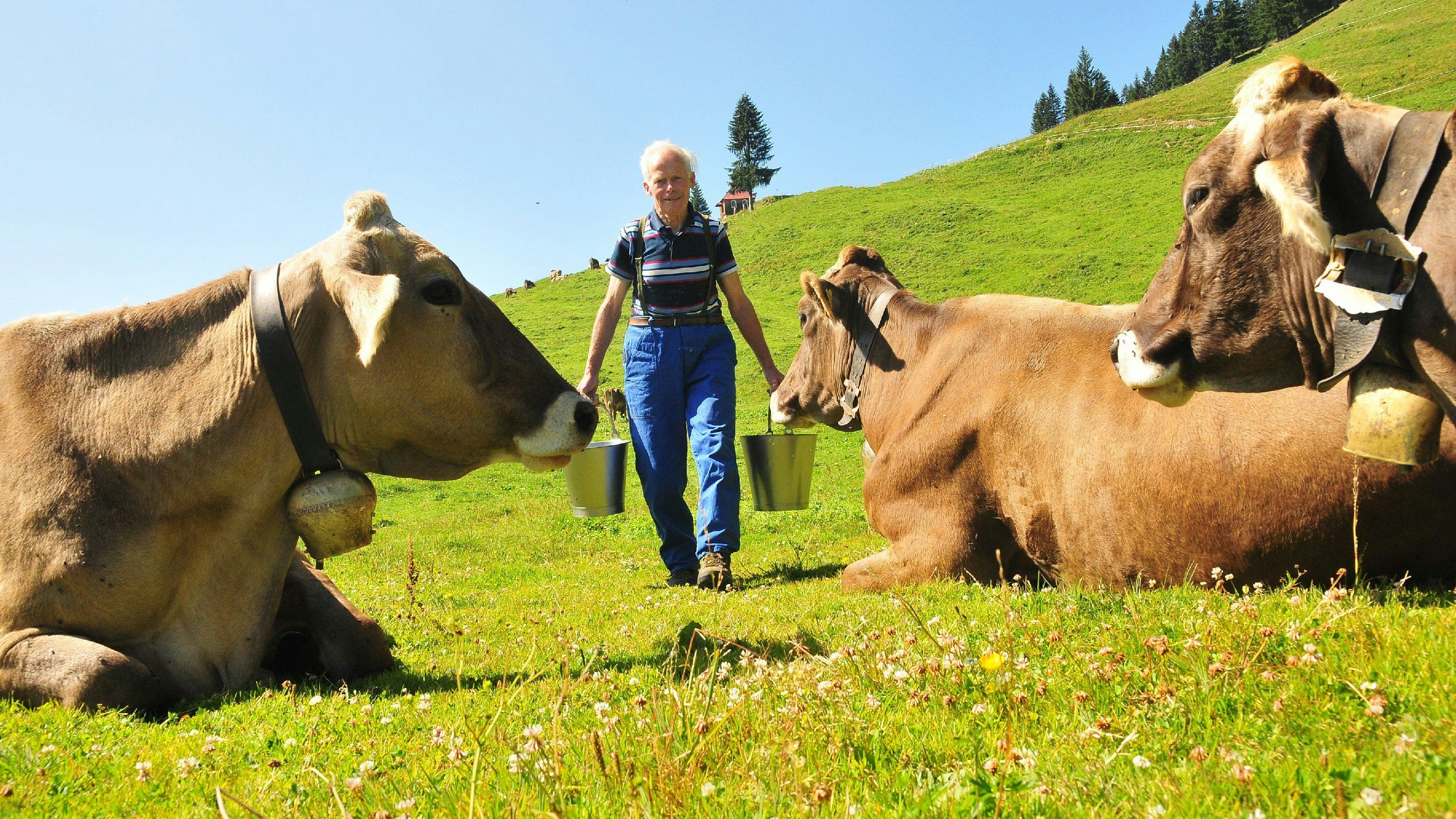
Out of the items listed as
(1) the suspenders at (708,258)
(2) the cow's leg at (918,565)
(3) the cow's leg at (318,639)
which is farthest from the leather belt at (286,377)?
(1) the suspenders at (708,258)

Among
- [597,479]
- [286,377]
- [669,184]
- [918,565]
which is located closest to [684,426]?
[597,479]

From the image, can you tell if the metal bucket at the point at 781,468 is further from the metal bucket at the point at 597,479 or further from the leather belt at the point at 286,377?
the leather belt at the point at 286,377

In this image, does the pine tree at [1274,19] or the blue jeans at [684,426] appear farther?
the pine tree at [1274,19]

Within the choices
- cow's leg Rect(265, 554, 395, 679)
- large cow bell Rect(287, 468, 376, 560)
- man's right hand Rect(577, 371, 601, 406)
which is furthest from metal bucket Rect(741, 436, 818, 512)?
large cow bell Rect(287, 468, 376, 560)

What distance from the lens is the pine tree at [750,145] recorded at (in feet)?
404

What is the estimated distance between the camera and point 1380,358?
3039mm

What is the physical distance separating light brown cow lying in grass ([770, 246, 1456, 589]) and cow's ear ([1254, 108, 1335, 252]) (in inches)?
60.5

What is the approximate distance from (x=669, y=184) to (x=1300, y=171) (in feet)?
17.8

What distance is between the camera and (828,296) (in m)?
7.50

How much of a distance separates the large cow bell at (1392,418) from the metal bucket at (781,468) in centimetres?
542

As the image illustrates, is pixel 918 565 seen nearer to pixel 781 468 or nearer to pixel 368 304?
pixel 781 468

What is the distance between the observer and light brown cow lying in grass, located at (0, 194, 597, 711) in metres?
3.79

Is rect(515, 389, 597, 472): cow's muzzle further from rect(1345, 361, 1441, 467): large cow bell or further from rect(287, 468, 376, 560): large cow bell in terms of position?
rect(1345, 361, 1441, 467): large cow bell

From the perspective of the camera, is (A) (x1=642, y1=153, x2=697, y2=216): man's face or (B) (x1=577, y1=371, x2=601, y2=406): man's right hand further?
(B) (x1=577, y1=371, x2=601, y2=406): man's right hand
